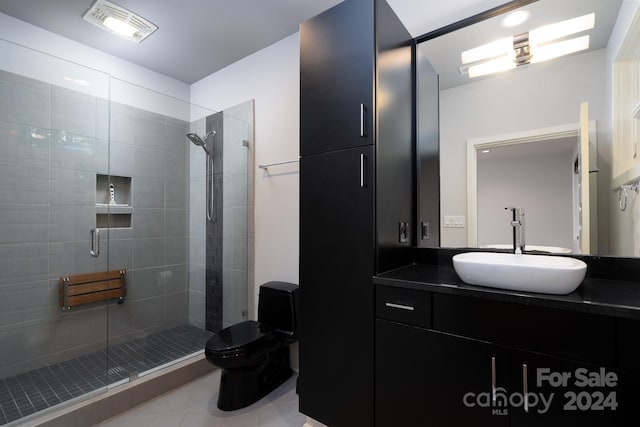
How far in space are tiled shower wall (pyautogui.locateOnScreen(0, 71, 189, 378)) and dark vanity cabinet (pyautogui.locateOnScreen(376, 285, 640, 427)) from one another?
2.18 metres

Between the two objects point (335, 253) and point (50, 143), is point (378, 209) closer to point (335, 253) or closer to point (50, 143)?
point (335, 253)

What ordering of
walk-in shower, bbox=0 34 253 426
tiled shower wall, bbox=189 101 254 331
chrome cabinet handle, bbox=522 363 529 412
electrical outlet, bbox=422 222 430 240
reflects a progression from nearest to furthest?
1. chrome cabinet handle, bbox=522 363 529 412
2. electrical outlet, bbox=422 222 430 240
3. walk-in shower, bbox=0 34 253 426
4. tiled shower wall, bbox=189 101 254 331

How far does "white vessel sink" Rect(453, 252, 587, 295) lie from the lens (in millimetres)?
940

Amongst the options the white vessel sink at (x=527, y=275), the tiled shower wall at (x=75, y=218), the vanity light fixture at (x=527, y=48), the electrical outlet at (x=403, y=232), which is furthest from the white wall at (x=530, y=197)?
the tiled shower wall at (x=75, y=218)

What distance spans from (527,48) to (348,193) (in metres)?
1.17

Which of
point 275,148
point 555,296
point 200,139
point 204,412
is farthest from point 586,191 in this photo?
point 200,139

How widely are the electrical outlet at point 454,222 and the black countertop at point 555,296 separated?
1.10 ft

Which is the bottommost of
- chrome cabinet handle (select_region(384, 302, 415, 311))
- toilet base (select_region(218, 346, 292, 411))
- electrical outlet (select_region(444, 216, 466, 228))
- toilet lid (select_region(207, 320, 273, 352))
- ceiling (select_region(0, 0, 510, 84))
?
toilet base (select_region(218, 346, 292, 411))

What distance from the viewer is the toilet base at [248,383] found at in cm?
180

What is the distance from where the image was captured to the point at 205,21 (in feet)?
6.98

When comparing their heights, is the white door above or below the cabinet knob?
above

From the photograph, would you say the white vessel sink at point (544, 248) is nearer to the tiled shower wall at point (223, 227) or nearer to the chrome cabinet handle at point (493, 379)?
the chrome cabinet handle at point (493, 379)

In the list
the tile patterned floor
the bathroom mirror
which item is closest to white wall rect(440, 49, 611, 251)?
the bathroom mirror

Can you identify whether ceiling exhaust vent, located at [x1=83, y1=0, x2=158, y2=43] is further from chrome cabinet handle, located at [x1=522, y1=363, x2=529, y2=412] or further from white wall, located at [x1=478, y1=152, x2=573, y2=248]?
chrome cabinet handle, located at [x1=522, y1=363, x2=529, y2=412]
